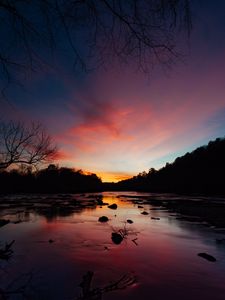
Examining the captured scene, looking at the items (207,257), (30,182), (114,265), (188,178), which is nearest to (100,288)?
(114,265)

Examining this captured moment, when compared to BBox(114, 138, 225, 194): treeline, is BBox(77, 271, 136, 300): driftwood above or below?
below

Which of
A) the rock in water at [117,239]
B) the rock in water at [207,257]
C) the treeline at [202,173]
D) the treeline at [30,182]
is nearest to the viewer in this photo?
the rock in water at [207,257]

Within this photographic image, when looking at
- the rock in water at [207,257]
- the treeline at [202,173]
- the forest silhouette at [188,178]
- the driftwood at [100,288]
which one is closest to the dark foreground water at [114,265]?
the driftwood at [100,288]

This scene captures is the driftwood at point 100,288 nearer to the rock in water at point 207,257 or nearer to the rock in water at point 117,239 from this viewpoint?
the rock in water at point 207,257

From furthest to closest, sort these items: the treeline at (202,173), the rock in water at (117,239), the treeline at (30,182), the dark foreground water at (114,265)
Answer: the treeline at (202,173)
the treeline at (30,182)
the rock in water at (117,239)
the dark foreground water at (114,265)

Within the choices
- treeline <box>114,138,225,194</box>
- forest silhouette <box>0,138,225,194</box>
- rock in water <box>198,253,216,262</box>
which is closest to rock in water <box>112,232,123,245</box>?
rock in water <box>198,253,216,262</box>

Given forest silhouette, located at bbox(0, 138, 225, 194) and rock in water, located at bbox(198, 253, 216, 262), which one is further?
forest silhouette, located at bbox(0, 138, 225, 194)

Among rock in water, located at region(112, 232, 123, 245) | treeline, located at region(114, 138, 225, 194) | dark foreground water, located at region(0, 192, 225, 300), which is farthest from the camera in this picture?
treeline, located at region(114, 138, 225, 194)

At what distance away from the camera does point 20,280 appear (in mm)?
9766

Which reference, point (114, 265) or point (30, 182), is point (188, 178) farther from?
point (114, 265)

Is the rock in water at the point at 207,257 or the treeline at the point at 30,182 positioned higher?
the treeline at the point at 30,182

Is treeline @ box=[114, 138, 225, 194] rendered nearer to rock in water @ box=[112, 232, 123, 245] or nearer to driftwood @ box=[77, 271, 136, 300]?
rock in water @ box=[112, 232, 123, 245]

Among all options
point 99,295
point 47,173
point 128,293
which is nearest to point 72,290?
point 99,295

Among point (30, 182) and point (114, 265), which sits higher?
point (30, 182)
